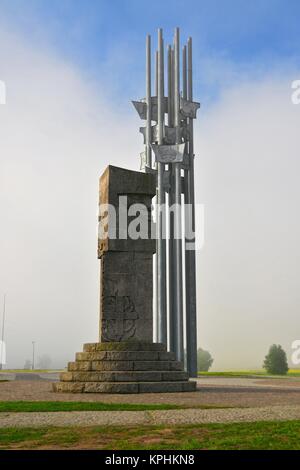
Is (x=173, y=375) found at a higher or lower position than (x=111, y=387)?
higher

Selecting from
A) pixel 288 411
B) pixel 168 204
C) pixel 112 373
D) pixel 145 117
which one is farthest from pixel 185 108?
pixel 288 411

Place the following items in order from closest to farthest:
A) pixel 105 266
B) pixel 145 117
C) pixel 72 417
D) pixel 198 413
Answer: pixel 72 417 → pixel 198 413 → pixel 105 266 → pixel 145 117

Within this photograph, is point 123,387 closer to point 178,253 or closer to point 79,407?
point 79,407

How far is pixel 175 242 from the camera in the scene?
82.3 ft

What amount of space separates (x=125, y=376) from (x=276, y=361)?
29995 millimetres

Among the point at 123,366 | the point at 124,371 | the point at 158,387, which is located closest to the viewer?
the point at 158,387

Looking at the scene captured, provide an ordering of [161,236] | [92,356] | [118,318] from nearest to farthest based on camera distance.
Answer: [92,356] → [118,318] → [161,236]

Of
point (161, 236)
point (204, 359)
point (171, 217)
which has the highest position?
point (171, 217)

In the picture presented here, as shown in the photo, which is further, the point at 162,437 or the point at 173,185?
the point at 173,185

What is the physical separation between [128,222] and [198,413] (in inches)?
307

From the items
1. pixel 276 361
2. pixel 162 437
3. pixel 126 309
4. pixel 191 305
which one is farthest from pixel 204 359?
pixel 162 437

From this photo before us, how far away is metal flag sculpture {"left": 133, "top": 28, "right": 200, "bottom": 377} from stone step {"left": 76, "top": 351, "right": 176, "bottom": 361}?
11.5 m

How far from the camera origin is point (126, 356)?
12695 millimetres
